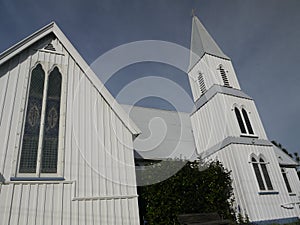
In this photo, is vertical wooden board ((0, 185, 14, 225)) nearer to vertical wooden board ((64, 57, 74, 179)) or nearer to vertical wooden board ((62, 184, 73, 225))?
vertical wooden board ((62, 184, 73, 225))

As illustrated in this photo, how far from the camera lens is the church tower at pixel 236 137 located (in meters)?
11.2

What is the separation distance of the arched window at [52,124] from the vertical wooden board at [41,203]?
572 millimetres

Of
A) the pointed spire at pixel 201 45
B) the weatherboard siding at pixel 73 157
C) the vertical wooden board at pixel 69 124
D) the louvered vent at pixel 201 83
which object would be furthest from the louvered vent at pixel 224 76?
the vertical wooden board at pixel 69 124

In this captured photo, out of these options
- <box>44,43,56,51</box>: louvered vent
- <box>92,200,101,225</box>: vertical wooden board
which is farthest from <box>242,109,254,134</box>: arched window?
<box>44,43,56,51</box>: louvered vent

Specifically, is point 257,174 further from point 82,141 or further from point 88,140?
point 82,141

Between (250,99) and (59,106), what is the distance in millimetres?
12809

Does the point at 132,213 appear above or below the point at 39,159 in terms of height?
below

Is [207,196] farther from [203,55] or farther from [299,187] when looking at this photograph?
[203,55]

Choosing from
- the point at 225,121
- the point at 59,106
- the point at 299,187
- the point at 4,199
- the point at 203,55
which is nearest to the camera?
the point at 4,199

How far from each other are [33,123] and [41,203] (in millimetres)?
2582

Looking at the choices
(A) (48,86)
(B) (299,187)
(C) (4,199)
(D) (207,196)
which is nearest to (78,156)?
(C) (4,199)

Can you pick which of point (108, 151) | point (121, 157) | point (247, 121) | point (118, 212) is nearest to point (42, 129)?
point (108, 151)

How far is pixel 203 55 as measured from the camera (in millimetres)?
16219

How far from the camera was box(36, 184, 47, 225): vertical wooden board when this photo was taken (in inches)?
226
